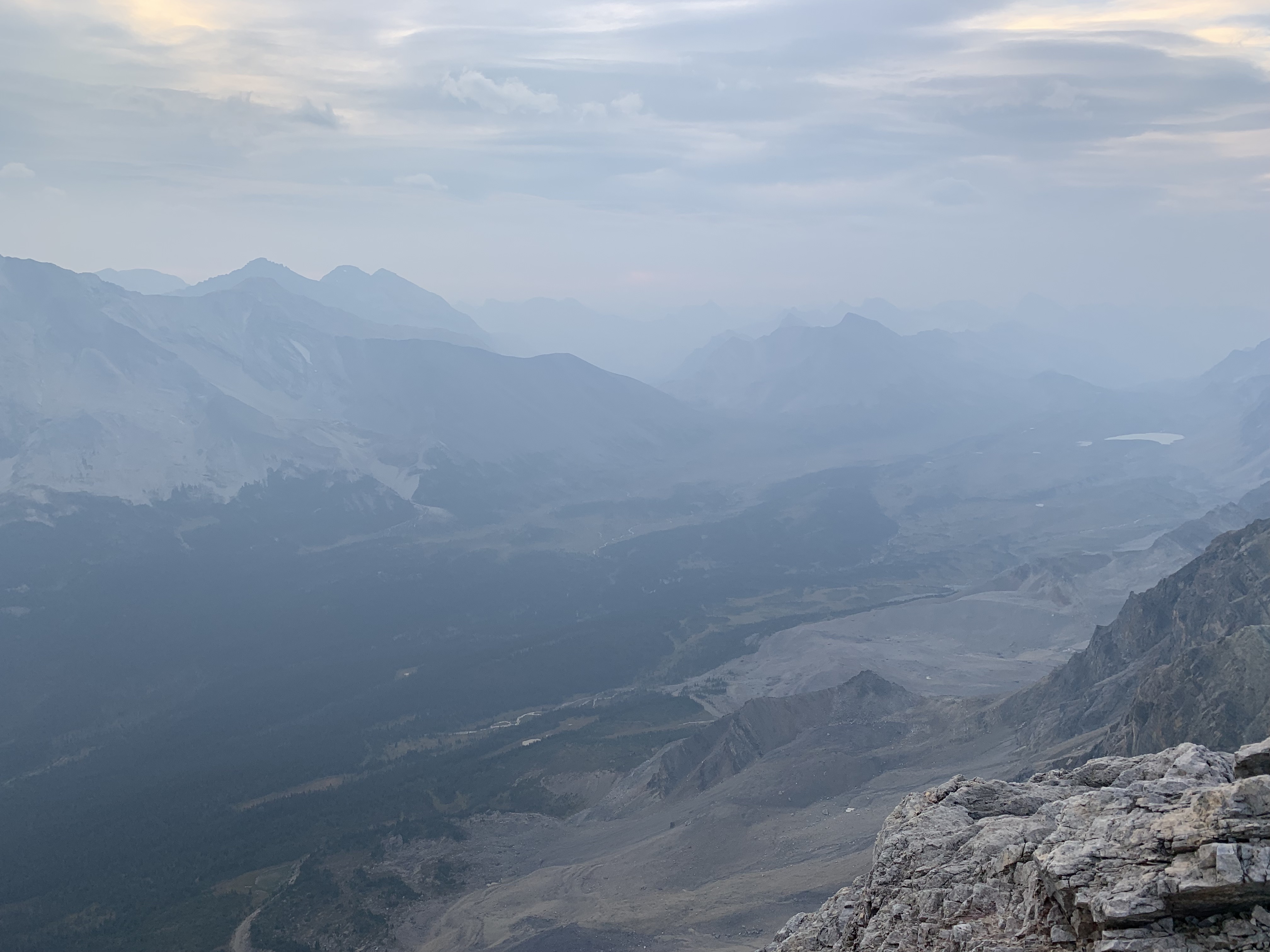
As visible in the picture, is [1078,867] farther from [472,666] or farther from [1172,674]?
[472,666]

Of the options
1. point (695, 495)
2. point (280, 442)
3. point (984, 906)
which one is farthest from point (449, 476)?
point (984, 906)

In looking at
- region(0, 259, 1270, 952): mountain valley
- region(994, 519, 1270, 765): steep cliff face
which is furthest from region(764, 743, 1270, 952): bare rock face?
region(994, 519, 1270, 765): steep cliff face

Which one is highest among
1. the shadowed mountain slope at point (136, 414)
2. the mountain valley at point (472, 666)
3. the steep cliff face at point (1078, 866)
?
the shadowed mountain slope at point (136, 414)

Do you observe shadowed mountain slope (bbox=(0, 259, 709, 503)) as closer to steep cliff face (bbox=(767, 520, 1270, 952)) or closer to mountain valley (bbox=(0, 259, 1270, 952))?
mountain valley (bbox=(0, 259, 1270, 952))

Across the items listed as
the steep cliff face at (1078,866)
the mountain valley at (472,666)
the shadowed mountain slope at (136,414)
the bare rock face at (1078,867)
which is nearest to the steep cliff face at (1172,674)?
the mountain valley at (472,666)

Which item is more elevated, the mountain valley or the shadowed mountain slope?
the shadowed mountain slope

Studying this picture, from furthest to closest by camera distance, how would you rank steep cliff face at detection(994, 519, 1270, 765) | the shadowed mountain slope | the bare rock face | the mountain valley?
the shadowed mountain slope, the mountain valley, steep cliff face at detection(994, 519, 1270, 765), the bare rock face

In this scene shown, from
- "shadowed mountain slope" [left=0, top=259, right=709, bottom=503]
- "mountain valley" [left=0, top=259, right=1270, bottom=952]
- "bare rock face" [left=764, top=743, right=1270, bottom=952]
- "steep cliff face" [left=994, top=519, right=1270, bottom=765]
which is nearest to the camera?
"bare rock face" [left=764, top=743, right=1270, bottom=952]

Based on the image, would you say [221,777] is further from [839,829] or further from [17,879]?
[839,829]

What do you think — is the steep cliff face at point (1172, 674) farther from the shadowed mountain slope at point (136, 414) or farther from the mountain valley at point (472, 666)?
the shadowed mountain slope at point (136, 414)
